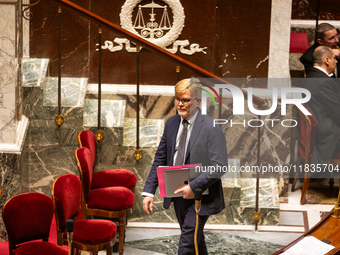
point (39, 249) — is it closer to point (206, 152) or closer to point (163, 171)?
point (163, 171)

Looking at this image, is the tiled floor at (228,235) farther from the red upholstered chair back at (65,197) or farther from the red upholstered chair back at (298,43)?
the red upholstered chair back at (298,43)

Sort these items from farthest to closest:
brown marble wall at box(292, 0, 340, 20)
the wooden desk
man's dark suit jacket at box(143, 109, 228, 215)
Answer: brown marble wall at box(292, 0, 340, 20)
man's dark suit jacket at box(143, 109, 228, 215)
the wooden desk

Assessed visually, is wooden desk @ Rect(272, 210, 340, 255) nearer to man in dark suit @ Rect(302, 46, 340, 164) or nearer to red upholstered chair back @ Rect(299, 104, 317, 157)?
man in dark suit @ Rect(302, 46, 340, 164)

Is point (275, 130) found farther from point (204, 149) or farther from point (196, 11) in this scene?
point (196, 11)

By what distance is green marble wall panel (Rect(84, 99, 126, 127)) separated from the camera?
3574mm

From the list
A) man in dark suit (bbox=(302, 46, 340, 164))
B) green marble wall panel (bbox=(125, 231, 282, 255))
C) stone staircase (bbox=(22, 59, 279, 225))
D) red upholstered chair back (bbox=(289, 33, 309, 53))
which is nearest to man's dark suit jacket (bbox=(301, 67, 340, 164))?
man in dark suit (bbox=(302, 46, 340, 164))

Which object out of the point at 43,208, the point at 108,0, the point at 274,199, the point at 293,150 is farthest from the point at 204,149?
the point at 108,0

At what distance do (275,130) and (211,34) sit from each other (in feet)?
6.27

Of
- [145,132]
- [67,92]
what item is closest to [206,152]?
[145,132]

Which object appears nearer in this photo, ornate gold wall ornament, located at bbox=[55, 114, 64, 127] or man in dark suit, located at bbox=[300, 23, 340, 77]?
ornate gold wall ornament, located at bbox=[55, 114, 64, 127]

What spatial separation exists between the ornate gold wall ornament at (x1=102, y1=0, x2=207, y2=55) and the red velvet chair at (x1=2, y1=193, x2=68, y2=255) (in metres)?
2.48

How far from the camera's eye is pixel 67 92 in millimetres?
3939

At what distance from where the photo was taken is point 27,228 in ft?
8.34

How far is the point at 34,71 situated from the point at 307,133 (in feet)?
8.21
